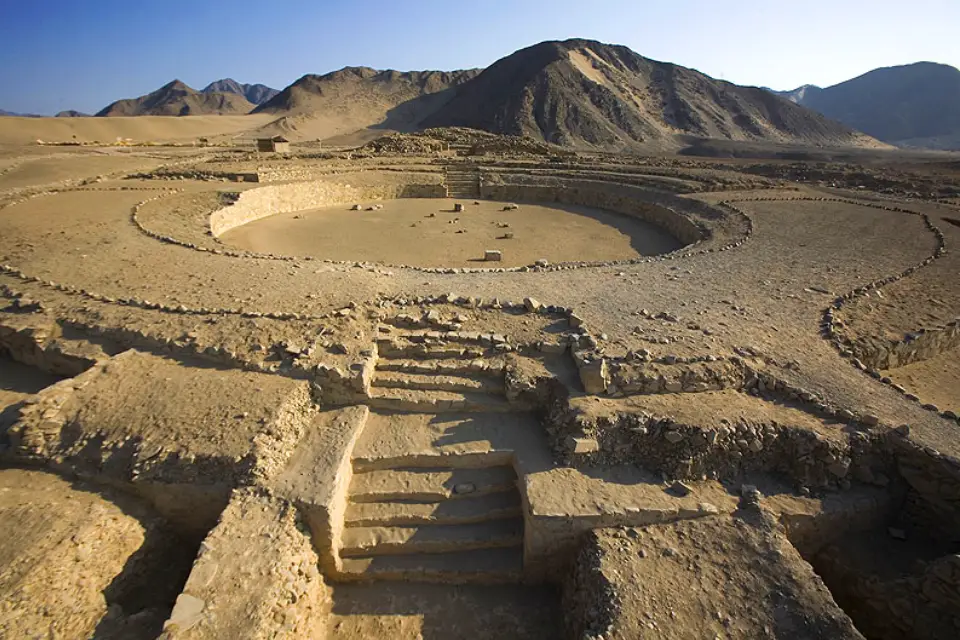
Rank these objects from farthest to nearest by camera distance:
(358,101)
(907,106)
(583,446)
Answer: (907,106), (358,101), (583,446)

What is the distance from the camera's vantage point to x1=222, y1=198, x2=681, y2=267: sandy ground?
13.4m

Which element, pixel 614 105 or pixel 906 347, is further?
pixel 614 105

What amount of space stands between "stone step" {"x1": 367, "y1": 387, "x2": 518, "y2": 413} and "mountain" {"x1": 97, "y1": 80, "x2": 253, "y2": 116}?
98.9m

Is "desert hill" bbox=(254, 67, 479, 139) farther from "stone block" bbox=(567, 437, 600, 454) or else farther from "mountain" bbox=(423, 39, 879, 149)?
"stone block" bbox=(567, 437, 600, 454)

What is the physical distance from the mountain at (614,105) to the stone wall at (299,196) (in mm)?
23159

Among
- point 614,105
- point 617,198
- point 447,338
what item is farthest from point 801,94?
point 447,338

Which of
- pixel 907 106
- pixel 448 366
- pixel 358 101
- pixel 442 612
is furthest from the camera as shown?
pixel 907 106

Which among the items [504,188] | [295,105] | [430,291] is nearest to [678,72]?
[504,188]

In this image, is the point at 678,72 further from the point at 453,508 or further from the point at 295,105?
the point at 453,508

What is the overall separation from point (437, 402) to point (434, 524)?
1.47m

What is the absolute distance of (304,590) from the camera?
4.67m

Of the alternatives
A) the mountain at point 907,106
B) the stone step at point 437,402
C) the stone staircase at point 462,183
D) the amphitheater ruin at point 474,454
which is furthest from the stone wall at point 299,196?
the mountain at point 907,106

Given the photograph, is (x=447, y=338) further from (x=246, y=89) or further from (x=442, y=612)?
(x=246, y=89)

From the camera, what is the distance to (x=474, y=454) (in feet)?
18.4
